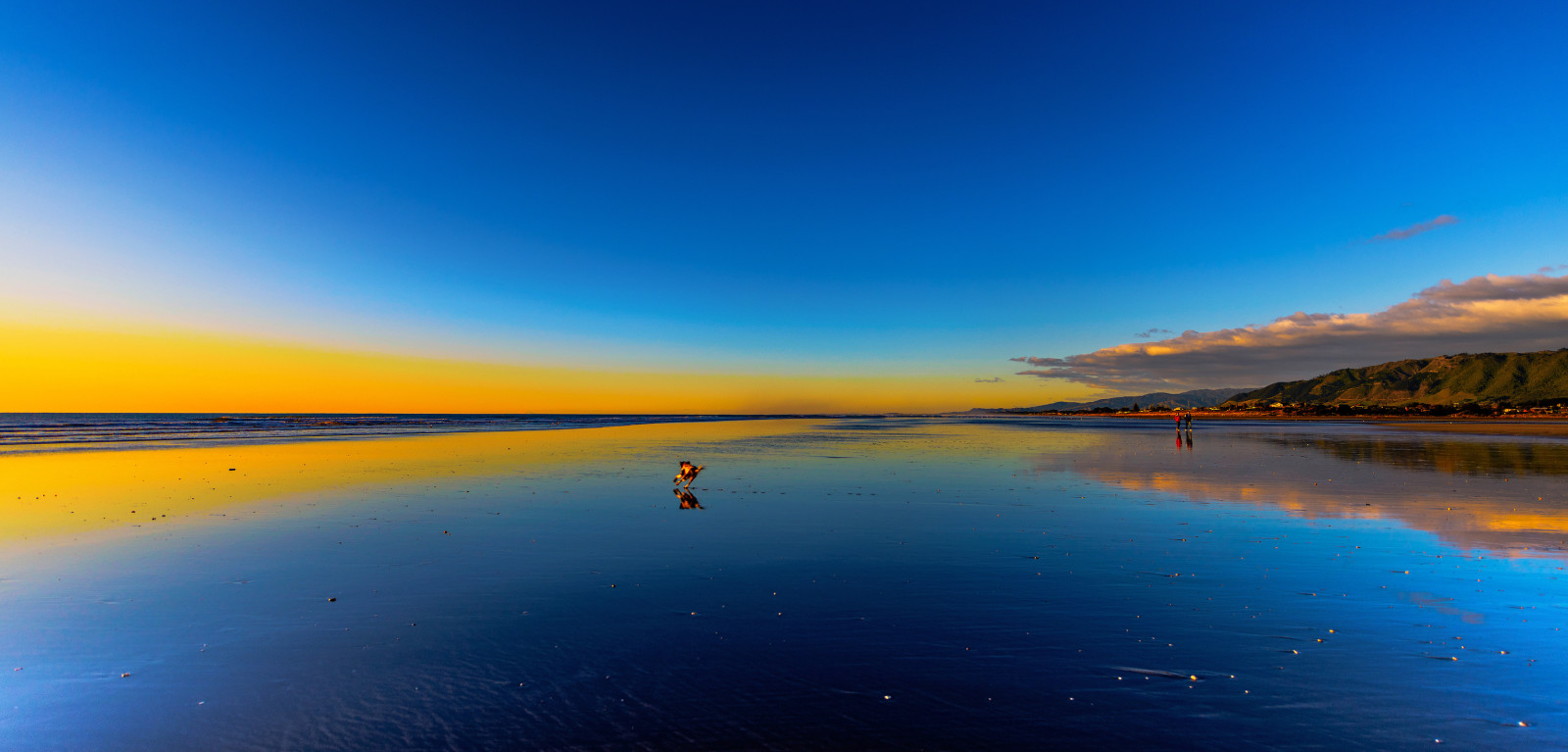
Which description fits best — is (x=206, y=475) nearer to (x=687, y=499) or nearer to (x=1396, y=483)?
(x=687, y=499)

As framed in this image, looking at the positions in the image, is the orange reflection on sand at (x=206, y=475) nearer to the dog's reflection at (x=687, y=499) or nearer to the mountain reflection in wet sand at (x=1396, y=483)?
the dog's reflection at (x=687, y=499)

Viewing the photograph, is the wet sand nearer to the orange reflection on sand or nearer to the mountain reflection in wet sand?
the mountain reflection in wet sand

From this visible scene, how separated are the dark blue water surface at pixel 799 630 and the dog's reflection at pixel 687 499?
1.24 m

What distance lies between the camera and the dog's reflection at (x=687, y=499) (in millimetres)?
18047

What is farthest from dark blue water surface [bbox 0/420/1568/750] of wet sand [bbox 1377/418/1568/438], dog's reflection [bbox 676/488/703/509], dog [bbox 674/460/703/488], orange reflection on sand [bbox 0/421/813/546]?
wet sand [bbox 1377/418/1568/438]

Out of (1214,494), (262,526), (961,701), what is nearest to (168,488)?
(262,526)

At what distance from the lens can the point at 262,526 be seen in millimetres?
14812

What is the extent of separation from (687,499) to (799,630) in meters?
11.7

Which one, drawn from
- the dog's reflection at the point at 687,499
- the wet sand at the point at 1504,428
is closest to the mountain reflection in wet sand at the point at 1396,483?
the dog's reflection at the point at 687,499

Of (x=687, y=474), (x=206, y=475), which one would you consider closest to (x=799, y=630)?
(x=687, y=474)

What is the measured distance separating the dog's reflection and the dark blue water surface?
1239 mm

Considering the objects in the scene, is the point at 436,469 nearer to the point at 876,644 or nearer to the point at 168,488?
the point at 168,488

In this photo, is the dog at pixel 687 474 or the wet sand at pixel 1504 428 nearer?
the dog at pixel 687 474

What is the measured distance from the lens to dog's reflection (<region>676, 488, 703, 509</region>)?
1805 cm
